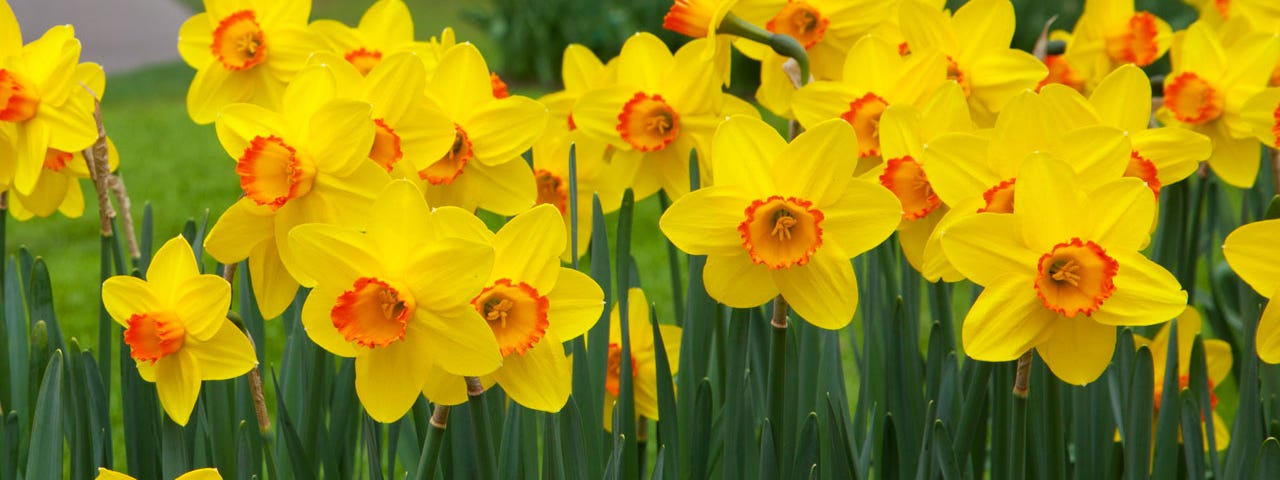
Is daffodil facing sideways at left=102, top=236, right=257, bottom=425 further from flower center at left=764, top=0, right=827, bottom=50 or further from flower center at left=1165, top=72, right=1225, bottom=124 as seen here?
flower center at left=1165, top=72, right=1225, bottom=124

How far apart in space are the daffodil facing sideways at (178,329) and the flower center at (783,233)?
0.42m

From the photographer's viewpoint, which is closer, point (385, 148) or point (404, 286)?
point (404, 286)

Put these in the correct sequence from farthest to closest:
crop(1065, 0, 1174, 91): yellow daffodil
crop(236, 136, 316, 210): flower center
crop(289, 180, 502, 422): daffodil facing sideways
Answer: crop(1065, 0, 1174, 91): yellow daffodil → crop(236, 136, 316, 210): flower center → crop(289, 180, 502, 422): daffodil facing sideways

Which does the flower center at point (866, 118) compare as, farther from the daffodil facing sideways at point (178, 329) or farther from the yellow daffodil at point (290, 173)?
the daffodil facing sideways at point (178, 329)

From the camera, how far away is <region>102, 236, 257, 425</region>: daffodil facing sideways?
1.05 m

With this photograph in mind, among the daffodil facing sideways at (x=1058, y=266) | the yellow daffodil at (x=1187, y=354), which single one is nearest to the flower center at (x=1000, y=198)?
the daffodil facing sideways at (x=1058, y=266)

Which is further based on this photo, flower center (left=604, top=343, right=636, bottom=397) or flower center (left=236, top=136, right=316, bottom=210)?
flower center (left=604, top=343, right=636, bottom=397)

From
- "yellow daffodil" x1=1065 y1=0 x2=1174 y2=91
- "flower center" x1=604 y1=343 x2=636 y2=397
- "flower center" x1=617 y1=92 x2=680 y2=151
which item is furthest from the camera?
"yellow daffodil" x1=1065 y1=0 x2=1174 y2=91

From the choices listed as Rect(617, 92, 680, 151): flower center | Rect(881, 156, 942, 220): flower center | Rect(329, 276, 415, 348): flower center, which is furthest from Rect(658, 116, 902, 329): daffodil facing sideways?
Rect(617, 92, 680, 151): flower center

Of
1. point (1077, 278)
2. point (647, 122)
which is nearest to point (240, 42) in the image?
point (647, 122)

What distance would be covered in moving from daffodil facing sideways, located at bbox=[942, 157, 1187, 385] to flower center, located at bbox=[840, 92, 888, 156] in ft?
1.00

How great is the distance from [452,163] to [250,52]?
1.12 feet

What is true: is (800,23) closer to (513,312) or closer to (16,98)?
(513,312)

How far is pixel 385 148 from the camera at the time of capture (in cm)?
112
